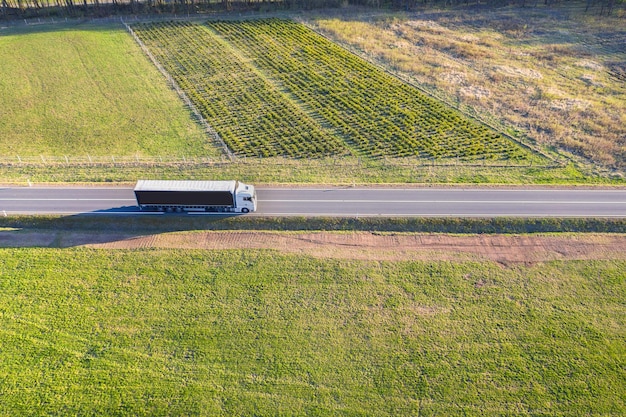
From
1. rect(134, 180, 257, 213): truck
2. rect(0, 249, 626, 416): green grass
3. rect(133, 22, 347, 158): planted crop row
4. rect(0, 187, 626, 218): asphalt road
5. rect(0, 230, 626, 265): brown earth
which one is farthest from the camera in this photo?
rect(133, 22, 347, 158): planted crop row

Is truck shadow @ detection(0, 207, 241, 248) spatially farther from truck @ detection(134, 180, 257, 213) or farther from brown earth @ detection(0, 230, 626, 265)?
truck @ detection(134, 180, 257, 213)

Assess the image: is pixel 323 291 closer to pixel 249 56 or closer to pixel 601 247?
pixel 601 247

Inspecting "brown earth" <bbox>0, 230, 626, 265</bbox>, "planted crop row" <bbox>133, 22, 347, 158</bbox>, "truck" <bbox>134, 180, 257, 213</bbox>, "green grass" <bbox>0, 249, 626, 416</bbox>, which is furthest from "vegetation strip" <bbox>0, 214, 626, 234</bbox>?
"planted crop row" <bbox>133, 22, 347, 158</bbox>

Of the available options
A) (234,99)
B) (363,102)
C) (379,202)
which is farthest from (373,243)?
(234,99)

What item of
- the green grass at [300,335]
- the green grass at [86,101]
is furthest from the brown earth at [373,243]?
the green grass at [86,101]

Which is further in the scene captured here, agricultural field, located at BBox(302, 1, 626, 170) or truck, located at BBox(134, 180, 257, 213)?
agricultural field, located at BBox(302, 1, 626, 170)

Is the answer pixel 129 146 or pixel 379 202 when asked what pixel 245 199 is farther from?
pixel 129 146

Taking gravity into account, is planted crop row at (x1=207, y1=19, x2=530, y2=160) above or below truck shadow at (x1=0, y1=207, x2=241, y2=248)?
above
